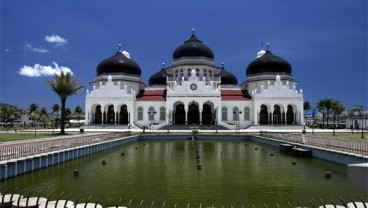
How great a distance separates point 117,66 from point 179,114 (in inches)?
642

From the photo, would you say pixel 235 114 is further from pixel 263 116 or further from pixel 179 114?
pixel 179 114

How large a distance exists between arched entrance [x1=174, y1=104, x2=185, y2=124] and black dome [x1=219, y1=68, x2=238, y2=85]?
38.3 ft

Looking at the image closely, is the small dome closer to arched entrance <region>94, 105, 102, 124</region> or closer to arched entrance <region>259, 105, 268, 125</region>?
arched entrance <region>259, 105, 268, 125</region>

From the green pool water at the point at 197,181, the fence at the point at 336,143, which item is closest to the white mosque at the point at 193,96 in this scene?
the fence at the point at 336,143

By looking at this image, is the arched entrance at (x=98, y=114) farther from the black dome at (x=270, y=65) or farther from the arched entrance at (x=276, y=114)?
the arched entrance at (x=276, y=114)

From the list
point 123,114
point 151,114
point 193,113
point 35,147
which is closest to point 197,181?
point 35,147

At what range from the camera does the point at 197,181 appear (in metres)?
13.0

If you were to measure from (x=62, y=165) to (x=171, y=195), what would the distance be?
927cm

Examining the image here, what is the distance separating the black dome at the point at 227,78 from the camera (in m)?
63.8

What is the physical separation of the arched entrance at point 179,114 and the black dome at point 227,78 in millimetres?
11672

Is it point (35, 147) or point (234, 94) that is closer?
point (35, 147)

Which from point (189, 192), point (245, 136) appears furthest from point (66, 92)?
point (189, 192)

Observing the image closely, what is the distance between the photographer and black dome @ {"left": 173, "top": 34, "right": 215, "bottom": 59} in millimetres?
60037

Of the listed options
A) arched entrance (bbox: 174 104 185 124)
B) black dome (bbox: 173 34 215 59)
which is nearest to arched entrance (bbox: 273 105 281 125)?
black dome (bbox: 173 34 215 59)
